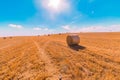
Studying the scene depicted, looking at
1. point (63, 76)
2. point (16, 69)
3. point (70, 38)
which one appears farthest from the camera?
point (70, 38)

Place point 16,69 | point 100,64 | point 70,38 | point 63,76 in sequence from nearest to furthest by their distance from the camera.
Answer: point 63,76 < point 16,69 < point 100,64 < point 70,38

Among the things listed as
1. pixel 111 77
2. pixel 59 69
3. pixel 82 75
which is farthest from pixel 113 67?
pixel 59 69

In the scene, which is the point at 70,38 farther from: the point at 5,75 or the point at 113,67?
the point at 5,75

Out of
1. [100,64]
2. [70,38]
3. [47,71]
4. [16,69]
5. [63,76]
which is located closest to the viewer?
[63,76]

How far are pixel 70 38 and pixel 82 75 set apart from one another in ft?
49.7

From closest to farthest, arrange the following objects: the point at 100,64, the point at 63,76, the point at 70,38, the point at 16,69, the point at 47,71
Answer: the point at 63,76
the point at 47,71
the point at 16,69
the point at 100,64
the point at 70,38

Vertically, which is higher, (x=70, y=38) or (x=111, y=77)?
(x=70, y=38)

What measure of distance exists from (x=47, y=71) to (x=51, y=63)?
76.5 inches

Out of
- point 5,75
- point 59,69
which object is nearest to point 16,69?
point 5,75

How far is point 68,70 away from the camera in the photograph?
36.9 ft

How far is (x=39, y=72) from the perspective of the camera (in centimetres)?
1105

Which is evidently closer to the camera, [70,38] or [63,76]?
[63,76]

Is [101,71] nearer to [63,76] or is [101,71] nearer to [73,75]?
[73,75]

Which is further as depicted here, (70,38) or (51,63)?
(70,38)
